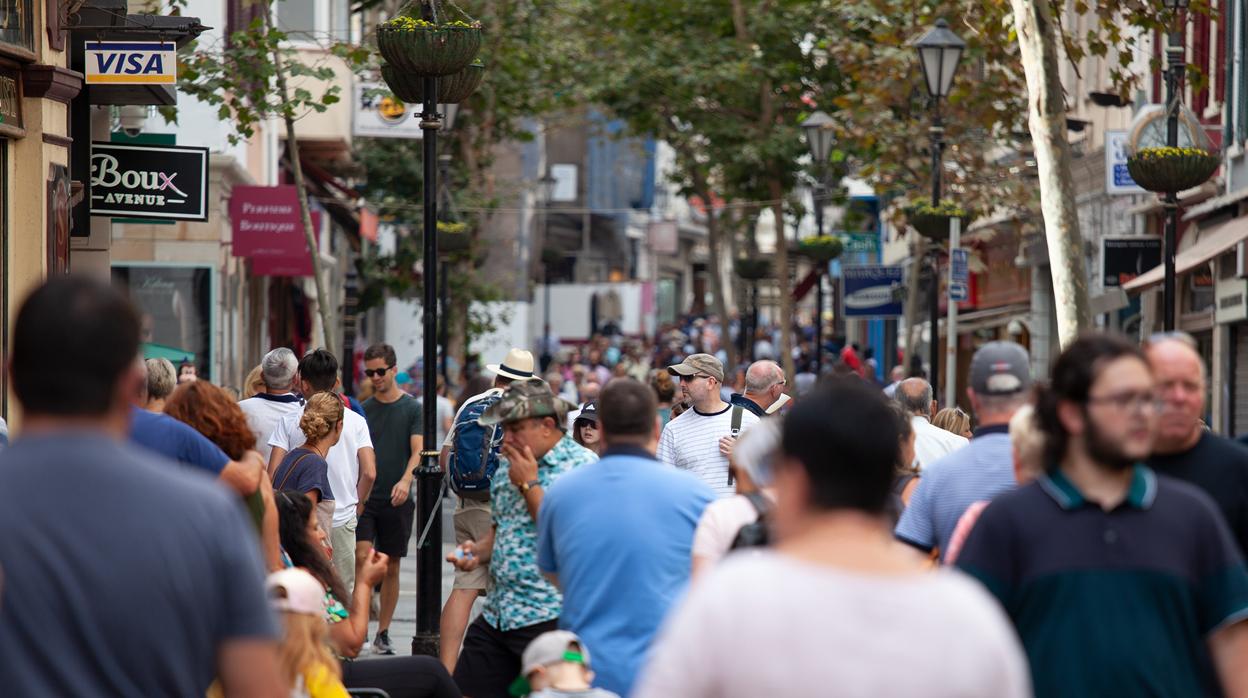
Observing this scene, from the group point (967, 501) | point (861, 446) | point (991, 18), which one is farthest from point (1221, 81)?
point (861, 446)

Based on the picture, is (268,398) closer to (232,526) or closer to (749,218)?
(232,526)

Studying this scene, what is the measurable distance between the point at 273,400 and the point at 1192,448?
6.94 m

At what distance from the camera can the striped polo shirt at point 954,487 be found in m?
5.77

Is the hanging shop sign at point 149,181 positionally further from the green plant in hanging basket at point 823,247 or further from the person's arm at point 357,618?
the green plant in hanging basket at point 823,247

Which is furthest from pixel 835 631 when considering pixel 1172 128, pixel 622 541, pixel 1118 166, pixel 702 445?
pixel 1118 166

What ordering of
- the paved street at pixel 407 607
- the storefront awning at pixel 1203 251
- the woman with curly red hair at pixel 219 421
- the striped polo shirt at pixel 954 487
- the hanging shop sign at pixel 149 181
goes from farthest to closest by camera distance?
the storefront awning at pixel 1203 251 < the hanging shop sign at pixel 149 181 < the paved street at pixel 407 607 < the woman with curly red hair at pixel 219 421 < the striped polo shirt at pixel 954 487

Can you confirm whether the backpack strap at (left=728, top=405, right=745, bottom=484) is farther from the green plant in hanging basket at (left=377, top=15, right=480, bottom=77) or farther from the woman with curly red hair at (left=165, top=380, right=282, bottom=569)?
the woman with curly red hair at (left=165, top=380, right=282, bottom=569)

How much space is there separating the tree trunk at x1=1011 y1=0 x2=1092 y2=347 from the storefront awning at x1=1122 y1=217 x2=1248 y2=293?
6753 mm

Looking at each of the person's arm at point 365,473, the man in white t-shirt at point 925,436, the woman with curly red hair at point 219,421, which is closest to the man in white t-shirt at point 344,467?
the person's arm at point 365,473

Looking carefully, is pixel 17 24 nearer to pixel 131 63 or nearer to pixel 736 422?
pixel 131 63

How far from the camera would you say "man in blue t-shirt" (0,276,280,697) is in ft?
11.5

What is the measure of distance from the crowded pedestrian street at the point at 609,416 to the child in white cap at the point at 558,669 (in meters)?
0.01

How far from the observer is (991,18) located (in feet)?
54.4

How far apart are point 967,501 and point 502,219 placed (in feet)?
158
